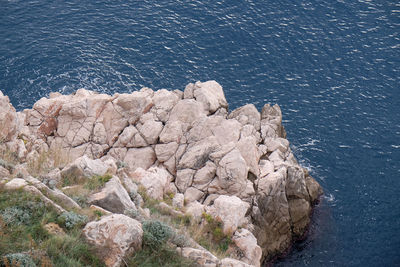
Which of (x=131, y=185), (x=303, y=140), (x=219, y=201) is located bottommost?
(x=303, y=140)

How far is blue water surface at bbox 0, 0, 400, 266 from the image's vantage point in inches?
2146

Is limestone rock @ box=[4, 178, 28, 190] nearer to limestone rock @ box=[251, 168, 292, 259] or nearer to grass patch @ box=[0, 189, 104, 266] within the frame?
grass patch @ box=[0, 189, 104, 266]

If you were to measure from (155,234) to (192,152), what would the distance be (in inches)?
830

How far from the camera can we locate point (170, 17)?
73.9m

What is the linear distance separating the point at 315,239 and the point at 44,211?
32593mm

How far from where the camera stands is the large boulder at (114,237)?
23391mm

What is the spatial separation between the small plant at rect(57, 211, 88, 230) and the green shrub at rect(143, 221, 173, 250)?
10.7ft

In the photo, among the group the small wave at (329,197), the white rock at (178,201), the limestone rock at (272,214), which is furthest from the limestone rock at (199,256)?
the small wave at (329,197)

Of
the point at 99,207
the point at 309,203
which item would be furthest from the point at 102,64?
the point at 99,207

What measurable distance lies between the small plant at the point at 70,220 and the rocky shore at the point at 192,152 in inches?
417

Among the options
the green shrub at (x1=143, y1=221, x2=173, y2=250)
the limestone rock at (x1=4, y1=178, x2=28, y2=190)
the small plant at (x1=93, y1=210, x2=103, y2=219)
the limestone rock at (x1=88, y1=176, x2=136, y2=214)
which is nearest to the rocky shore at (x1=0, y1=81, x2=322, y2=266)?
the limestone rock at (x1=88, y1=176, x2=136, y2=214)

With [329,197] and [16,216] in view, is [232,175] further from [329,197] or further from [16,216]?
[16,216]

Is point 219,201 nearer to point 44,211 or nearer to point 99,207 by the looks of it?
point 99,207

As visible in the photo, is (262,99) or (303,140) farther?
(262,99)
